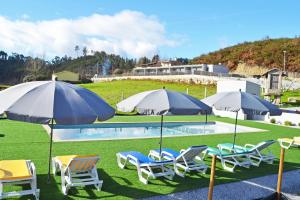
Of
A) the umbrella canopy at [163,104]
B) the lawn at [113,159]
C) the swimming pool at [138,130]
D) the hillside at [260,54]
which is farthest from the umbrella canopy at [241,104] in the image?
the hillside at [260,54]

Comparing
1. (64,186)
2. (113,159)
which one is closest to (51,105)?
(64,186)

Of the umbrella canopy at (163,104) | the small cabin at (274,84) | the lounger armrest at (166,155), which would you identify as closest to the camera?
the umbrella canopy at (163,104)

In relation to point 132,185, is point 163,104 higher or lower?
higher

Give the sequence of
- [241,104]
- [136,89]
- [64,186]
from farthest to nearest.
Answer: [136,89], [241,104], [64,186]

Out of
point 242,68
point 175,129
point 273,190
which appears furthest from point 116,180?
point 242,68

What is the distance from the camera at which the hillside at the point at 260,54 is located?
6612cm

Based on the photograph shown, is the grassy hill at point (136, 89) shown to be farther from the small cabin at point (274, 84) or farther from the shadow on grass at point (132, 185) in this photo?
the shadow on grass at point (132, 185)

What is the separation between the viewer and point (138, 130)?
16297 millimetres

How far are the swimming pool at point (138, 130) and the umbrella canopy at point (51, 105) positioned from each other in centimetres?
780

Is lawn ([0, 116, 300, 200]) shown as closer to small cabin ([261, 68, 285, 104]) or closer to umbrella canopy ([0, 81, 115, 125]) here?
umbrella canopy ([0, 81, 115, 125])

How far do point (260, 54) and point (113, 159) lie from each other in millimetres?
70724

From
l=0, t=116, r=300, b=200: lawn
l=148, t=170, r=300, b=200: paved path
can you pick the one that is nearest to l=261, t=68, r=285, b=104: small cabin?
l=0, t=116, r=300, b=200: lawn

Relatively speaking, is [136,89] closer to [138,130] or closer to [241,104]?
[138,130]

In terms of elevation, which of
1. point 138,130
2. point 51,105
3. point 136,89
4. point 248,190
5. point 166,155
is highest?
point 51,105
